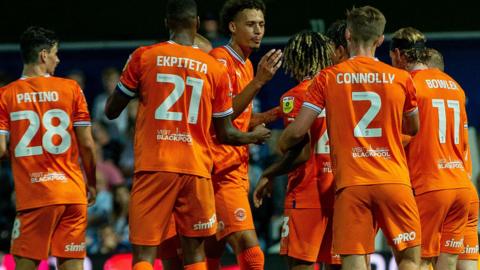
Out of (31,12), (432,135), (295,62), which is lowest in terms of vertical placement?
(432,135)

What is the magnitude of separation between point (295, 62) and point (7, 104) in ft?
7.36

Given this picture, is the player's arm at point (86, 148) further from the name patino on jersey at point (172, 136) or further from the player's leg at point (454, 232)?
the player's leg at point (454, 232)

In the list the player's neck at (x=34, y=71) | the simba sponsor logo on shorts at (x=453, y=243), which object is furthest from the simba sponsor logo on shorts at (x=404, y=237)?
the player's neck at (x=34, y=71)

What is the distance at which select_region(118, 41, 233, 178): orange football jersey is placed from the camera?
24.5 ft

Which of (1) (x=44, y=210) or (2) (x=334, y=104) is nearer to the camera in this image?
(2) (x=334, y=104)

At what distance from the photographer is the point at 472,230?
9.19 metres

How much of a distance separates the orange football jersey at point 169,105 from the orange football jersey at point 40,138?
1.16m

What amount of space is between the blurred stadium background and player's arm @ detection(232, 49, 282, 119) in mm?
4002

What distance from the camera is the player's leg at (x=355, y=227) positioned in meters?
7.31

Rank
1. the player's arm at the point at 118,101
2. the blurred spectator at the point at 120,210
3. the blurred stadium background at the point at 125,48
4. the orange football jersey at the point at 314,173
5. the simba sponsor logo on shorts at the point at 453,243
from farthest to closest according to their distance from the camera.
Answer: the blurred spectator at the point at 120,210 → the blurred stadium background at the point at 125,48 → the simba sponsor logo on shorts at the point at 453,243 → the orange football jersey at the point at 314,173 → the player's arm at the point at 118,101

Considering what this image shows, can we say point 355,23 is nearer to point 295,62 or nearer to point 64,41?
point 295,62

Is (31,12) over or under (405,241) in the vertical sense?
over

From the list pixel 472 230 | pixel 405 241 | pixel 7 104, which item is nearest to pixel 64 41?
pixel 7 104

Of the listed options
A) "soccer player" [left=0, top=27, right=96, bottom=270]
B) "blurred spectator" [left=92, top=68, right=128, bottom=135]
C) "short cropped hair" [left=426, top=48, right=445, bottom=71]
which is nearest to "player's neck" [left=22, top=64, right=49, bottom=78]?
"soccer player" [left=0, top=27, right=96, bottom=270]
